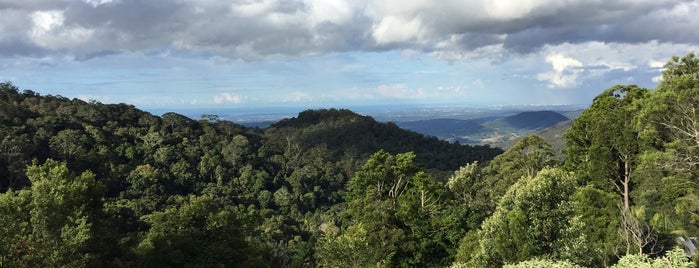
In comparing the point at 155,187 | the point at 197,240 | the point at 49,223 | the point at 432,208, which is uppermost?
the point at 49,223

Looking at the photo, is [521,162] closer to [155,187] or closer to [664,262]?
[664,262]

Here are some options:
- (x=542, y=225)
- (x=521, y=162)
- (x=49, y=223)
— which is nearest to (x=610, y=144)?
(x=521, y=162)

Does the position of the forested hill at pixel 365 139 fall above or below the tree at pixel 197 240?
below

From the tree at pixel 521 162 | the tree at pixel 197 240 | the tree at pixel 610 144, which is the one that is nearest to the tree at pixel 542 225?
the tree at pixel 610 144

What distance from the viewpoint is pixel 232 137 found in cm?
9506

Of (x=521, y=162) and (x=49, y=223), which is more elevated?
(x=49, y=223)

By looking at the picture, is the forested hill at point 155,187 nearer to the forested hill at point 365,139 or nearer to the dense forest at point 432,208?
the dense forest at point 432,208

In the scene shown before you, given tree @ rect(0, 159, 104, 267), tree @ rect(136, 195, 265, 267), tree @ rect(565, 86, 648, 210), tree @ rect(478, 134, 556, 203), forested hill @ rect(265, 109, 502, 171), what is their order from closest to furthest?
tree @ rect(0, 159, 104, 267)
tree @ rect(136, 195, 265, 267)
tree @ rect(565, 86, 648, 210)
tree @ rect(478, 134, 556, 203)
forested hill @ rect(265, 109, 502, 171)

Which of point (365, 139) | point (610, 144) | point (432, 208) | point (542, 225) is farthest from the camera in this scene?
point (365, 139)

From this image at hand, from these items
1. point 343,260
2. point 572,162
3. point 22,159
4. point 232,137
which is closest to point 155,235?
point 343,260

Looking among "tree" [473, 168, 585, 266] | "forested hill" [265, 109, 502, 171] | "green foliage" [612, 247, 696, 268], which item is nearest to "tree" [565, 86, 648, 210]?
"tree" [473, 168, 585, 266]

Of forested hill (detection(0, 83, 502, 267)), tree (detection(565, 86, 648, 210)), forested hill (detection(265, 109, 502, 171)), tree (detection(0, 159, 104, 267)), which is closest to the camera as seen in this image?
tree (detection(0, 159, 104, 267))

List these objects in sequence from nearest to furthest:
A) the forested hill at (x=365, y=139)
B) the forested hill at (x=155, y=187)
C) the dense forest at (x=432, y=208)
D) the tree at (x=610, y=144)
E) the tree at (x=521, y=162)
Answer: the forested hill at (x=155, y=187), the dense forest at (x=432, y=208), the tree at (x=610, y=144), the tree at (x=521, y=162), the forested hill at (x=365, y=139)

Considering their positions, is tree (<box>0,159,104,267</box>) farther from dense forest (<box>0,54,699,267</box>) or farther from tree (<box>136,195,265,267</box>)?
tree (<box>136,195,265,267</box>)
